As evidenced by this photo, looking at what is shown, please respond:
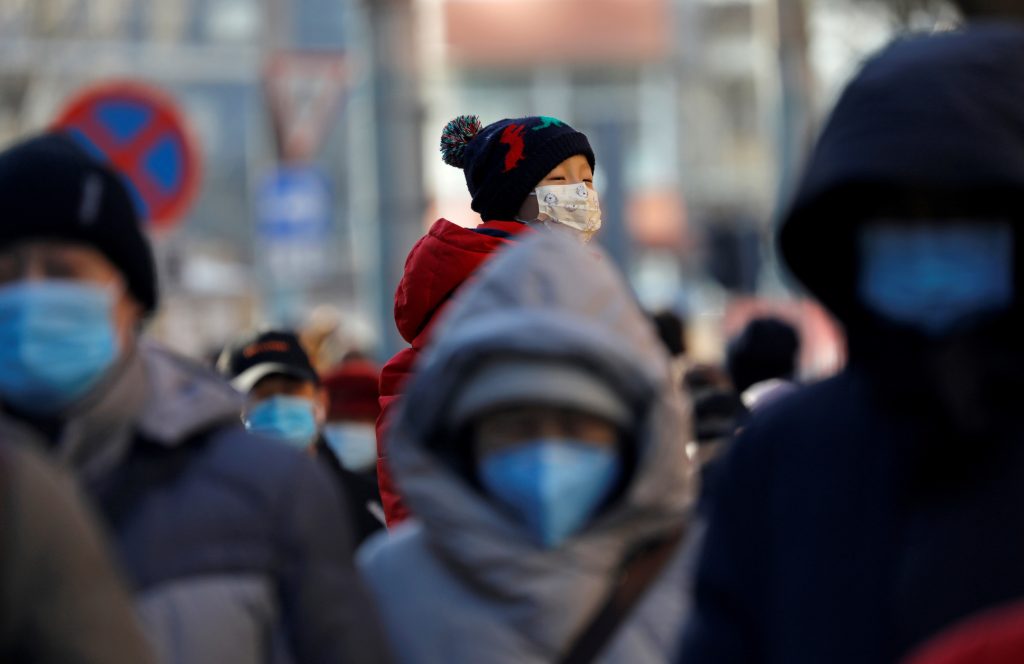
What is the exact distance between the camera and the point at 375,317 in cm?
1061

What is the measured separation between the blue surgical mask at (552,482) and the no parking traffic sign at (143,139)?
7.37 meters

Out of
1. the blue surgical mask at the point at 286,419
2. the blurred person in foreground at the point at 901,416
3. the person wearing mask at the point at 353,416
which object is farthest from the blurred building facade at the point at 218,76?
the blurred person in foreground at the point at 901,416

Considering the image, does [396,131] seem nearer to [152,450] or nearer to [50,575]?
[152,450]

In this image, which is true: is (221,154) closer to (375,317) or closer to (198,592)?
(375,317)

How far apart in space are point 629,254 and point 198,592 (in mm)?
9832

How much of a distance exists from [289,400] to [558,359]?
3.37 m

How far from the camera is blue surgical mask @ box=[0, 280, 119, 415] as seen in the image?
10.9 ft

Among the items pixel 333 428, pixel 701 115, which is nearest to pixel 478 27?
pixel 701 115

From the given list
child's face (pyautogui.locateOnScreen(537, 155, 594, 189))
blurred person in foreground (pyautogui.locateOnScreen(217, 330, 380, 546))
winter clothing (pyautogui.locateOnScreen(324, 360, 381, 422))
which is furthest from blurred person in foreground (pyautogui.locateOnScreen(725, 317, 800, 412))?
child's face (pyautogui.locateOnScreen(537, 155, 594, 189))

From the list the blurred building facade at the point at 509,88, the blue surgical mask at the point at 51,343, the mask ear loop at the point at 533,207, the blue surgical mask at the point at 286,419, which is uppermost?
the blue surgical mask at the point at 51,343

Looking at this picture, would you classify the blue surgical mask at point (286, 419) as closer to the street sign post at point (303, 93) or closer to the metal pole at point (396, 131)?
the metal pole at point (396, 131)

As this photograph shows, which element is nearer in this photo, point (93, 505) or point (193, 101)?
point (93, 505)

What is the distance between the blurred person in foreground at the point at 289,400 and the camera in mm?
6453

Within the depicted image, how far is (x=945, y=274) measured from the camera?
288cm
